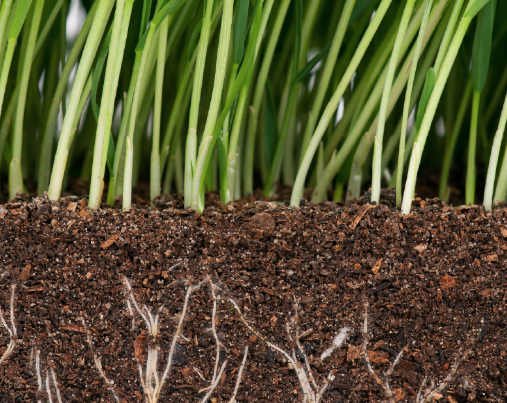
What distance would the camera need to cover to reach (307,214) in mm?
605

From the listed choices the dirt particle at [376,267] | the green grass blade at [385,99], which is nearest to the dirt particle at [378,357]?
the dirt particle at [376,267]

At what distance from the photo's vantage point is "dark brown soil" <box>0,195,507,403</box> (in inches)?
23.0

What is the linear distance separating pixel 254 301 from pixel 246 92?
32cm

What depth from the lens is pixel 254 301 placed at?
590mm

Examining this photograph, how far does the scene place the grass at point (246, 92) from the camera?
0.60m

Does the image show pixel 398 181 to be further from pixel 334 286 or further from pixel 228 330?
pixel 228 330

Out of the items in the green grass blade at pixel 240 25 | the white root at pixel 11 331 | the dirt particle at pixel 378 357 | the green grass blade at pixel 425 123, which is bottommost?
the dirt particle at pixel 378 357

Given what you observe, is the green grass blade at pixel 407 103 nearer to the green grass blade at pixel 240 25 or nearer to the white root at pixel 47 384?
the green grass blade at pixel 240 25

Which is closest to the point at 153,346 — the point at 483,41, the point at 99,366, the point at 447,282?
the point at 99,366

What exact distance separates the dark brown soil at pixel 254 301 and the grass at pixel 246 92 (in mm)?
69

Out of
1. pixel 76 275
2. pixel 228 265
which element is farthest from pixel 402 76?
pixel 76 275

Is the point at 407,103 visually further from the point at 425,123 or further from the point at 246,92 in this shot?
the point at 246,92

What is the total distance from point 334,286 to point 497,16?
62 cm

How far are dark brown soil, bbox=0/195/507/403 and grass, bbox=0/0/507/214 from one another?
0.23 ft
